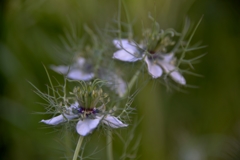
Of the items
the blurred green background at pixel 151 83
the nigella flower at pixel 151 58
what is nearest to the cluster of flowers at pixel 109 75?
the nigella flower at pixel 151 58

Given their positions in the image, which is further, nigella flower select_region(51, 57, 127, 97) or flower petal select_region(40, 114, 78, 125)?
nigella flower select_region(51, 57, 127, 97)

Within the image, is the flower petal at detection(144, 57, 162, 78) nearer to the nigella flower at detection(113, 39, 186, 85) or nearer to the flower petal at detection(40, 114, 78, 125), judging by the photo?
the nigella flower at detection(113, 39, 186, 85)

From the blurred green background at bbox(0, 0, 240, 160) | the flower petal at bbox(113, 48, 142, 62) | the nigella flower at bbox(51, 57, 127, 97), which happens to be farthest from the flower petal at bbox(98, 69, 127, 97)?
the blurred green background at bbox(0, 0, 240, 160)

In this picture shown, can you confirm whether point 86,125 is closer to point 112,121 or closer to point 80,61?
point 112,121

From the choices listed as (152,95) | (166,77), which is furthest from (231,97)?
(166,77)

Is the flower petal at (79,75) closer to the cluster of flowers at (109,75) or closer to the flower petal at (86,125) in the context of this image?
the cluster of flowers at (109,75)
